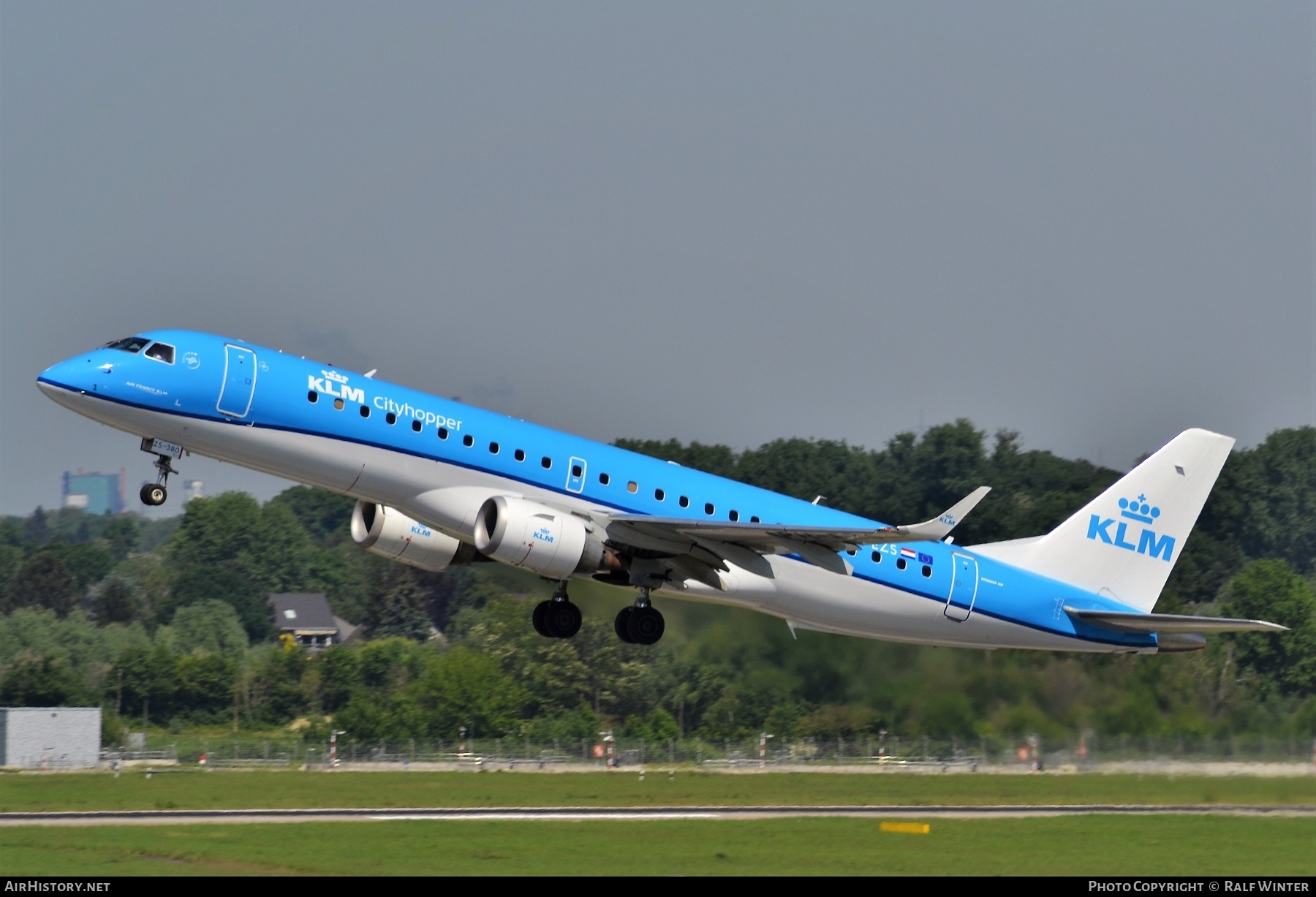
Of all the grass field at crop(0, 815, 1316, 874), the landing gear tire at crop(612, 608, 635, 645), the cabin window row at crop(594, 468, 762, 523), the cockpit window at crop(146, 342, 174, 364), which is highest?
the cockpit window at crop(146, 342, 174, 364)

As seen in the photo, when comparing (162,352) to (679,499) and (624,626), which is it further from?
(624,626)

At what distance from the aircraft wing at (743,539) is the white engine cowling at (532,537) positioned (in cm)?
89

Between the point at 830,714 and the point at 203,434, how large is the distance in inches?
711

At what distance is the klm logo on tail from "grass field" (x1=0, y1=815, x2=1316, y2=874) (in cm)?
700

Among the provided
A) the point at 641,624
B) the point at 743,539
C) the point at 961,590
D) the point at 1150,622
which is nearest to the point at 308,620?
the point at 641,624

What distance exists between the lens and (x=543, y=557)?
3144 cm

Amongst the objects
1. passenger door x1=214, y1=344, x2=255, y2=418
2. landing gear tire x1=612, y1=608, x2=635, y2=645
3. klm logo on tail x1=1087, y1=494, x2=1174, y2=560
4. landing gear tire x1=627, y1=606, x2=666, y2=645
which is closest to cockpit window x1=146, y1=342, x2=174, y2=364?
passenger door x1=214, y1=344, x2=255, y2=418

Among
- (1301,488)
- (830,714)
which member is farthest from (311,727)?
(1301,488)

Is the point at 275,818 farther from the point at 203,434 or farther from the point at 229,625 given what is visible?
the point at 229,625

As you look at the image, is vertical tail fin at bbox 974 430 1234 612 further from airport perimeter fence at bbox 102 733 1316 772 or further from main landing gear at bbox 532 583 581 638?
main landing gear at bbox 532 583 581 638

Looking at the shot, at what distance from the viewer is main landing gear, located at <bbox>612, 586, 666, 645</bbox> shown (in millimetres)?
34250

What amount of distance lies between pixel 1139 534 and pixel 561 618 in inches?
563

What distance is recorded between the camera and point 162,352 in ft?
98.2

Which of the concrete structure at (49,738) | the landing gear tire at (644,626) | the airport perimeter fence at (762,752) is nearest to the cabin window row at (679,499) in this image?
the landing gear tire at (644,626)
